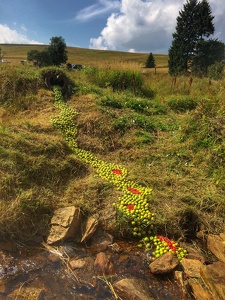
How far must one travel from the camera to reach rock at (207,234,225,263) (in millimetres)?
3266

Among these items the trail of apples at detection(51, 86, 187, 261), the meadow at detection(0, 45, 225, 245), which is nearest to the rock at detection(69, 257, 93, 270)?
the meadow at detection(0, 45, 225, 245)

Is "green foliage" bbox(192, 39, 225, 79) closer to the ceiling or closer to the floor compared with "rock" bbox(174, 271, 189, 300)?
closer to the ceiling

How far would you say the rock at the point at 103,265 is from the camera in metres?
3.01

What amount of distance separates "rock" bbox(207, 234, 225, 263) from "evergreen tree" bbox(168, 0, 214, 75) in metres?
26.5

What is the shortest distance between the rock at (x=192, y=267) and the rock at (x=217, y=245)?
0.34 metres

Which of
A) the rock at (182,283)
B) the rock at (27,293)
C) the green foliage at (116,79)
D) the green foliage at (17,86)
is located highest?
the green foliage at (116,79)

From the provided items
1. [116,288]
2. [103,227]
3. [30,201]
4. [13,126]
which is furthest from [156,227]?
[13,126]

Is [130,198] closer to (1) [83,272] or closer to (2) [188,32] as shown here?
(1) [83,272]

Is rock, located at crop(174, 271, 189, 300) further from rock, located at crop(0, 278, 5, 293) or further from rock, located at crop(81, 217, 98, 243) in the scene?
rock, located at crop(0, 278, 5, 293)

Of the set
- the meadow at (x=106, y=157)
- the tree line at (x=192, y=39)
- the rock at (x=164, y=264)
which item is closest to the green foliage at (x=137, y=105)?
the meadow at (x=106, y=157)

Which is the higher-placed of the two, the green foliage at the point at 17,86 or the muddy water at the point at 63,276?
the green foliage at the point at 17,86

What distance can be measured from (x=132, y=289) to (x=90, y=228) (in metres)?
1.04

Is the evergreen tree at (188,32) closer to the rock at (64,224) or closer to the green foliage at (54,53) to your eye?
the green foliage at (54,53)

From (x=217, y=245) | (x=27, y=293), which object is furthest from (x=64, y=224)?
(x=217, y=245)
